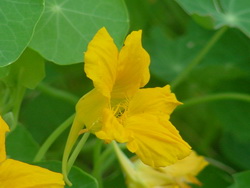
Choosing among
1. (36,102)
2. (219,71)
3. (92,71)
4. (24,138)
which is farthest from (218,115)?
(92,71)

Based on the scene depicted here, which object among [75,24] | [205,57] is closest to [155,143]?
[75,24]

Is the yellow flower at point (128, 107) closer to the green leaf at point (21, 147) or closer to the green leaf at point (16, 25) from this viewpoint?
the green leaf at point (16, 25)

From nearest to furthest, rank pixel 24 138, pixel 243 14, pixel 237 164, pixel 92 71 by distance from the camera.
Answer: pixel 92 71 → pixel 24 138 → pixel 243 14 → pixel 237 164

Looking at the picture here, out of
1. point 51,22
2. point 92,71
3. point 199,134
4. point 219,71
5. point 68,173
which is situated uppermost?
point 219,71

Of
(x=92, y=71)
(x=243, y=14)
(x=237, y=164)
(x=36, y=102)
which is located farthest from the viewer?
(x=36, y=102)

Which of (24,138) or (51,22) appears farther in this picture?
(24,138)

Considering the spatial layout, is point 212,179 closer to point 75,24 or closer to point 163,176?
point 163,176

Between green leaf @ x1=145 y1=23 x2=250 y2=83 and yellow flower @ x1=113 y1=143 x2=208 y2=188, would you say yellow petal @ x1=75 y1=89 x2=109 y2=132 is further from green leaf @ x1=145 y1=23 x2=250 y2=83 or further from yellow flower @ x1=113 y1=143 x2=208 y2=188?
green leaf @ x1=145 y1=23 x2=250 y2=83

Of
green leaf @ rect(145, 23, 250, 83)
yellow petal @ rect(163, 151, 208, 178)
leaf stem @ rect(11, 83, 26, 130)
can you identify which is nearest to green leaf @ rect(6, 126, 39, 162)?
leaf stem @ rect(11, 83, 26, 130)

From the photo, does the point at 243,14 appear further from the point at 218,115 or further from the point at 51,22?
the point at 51,22
